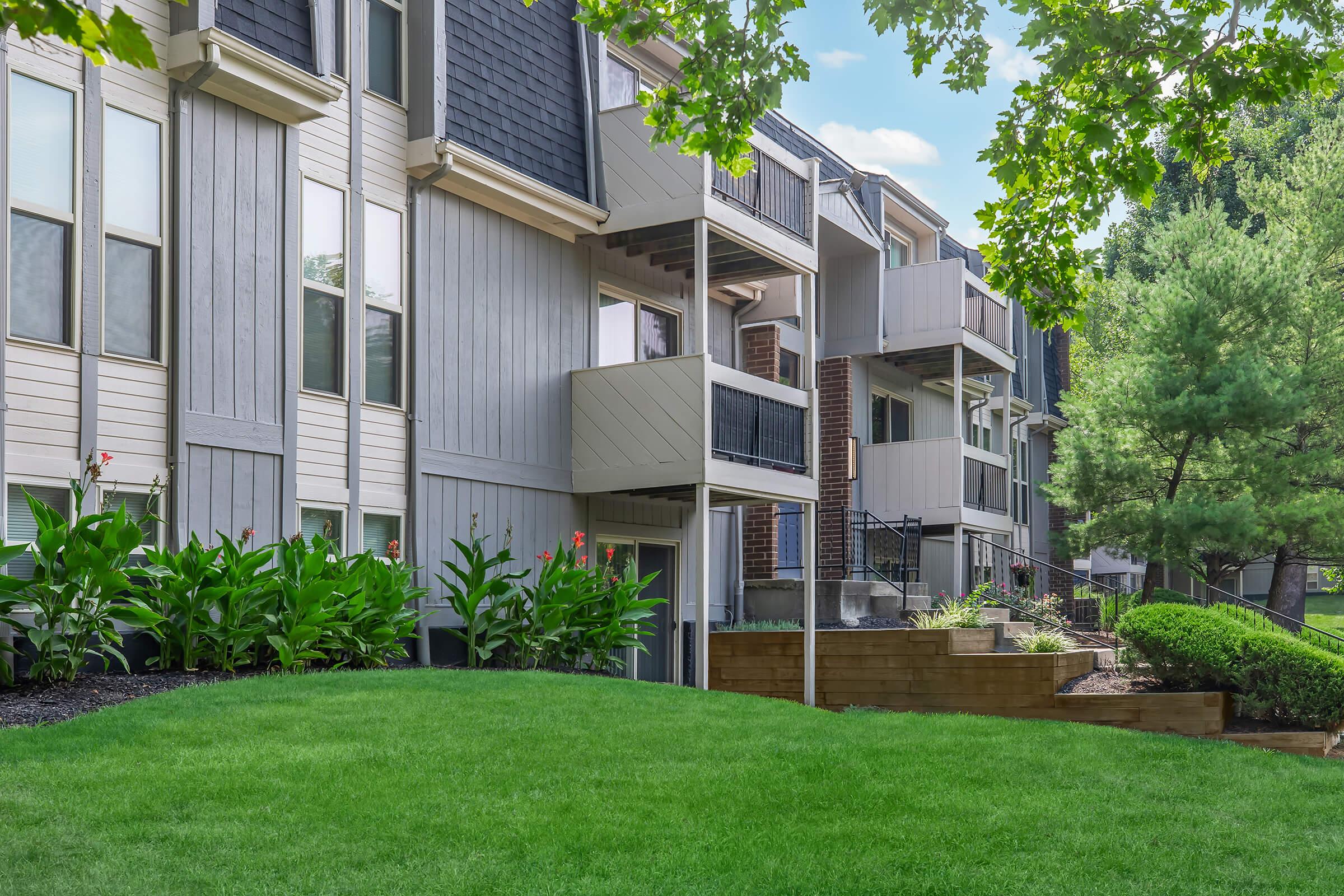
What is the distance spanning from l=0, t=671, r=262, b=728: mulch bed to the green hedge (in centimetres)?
797

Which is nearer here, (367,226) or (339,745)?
(339,745)

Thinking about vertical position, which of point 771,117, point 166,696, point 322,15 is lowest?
point 166,696

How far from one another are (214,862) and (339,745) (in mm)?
1813

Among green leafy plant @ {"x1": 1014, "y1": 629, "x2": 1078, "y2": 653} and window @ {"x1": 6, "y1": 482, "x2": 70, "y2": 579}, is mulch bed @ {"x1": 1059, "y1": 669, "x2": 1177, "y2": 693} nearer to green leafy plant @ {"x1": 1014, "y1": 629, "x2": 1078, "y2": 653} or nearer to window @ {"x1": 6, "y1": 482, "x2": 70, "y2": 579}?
green leafy plant @ {"x1": 1014, "y1": 629, "x2": 1078, "y2": 653}

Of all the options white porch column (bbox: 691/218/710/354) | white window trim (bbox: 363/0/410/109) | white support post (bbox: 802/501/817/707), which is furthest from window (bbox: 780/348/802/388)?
white window trim (bbox: 363/0/410/109)

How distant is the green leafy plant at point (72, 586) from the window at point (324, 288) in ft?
8.65

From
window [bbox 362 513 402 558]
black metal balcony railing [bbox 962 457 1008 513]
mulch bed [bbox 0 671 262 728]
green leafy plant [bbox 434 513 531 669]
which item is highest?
black metal balcony railing [bbox 962 457 1008 513]

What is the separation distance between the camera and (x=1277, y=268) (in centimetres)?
1827

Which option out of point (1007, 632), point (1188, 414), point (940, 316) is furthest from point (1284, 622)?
point (1007, 632)

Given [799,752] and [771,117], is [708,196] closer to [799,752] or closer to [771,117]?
[771,117]

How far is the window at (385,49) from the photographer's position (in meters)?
11.6

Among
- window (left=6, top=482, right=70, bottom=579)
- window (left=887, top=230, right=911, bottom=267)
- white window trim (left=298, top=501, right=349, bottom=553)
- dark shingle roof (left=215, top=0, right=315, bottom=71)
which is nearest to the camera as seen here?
window (left=6, top=482, right=70, bottom=579)

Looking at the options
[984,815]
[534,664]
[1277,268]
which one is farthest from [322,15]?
[1277,268]

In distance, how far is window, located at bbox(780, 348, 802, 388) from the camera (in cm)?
1834
